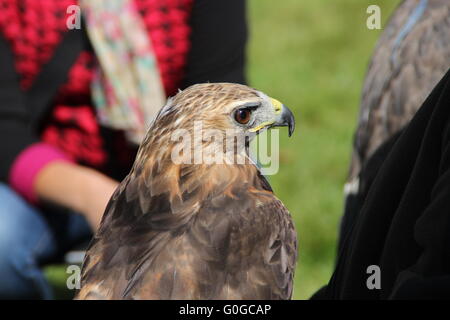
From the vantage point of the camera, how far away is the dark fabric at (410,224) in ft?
4.01

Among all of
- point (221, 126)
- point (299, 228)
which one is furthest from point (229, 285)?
point (299, 228)

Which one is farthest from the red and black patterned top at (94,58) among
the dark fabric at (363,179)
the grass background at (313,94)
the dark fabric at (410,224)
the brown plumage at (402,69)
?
→ the dark fabric at (410,224)

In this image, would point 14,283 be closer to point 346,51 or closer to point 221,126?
point 221,126

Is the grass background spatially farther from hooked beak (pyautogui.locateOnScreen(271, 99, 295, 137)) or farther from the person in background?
hooked beak (pyautogui.locateOnScreen(271, 99, 295, 137))

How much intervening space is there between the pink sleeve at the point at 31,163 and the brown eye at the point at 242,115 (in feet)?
4.59

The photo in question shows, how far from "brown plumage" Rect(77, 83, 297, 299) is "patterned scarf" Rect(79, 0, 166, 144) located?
118 centimetres

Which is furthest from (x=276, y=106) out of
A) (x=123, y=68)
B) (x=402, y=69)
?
(x=123, y=68)

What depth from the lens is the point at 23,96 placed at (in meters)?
3.12

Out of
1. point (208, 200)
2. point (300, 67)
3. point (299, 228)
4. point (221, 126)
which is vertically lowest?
point (299, 228)

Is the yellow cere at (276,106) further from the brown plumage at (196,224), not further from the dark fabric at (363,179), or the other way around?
the dark fabric at (363,179)

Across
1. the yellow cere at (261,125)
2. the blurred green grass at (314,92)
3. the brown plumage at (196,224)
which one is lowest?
the blurred green grass at (314,92)

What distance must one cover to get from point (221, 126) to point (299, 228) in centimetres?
249

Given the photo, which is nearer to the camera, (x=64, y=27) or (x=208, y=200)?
(x=208, y=200)

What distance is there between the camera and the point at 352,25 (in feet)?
21.1
